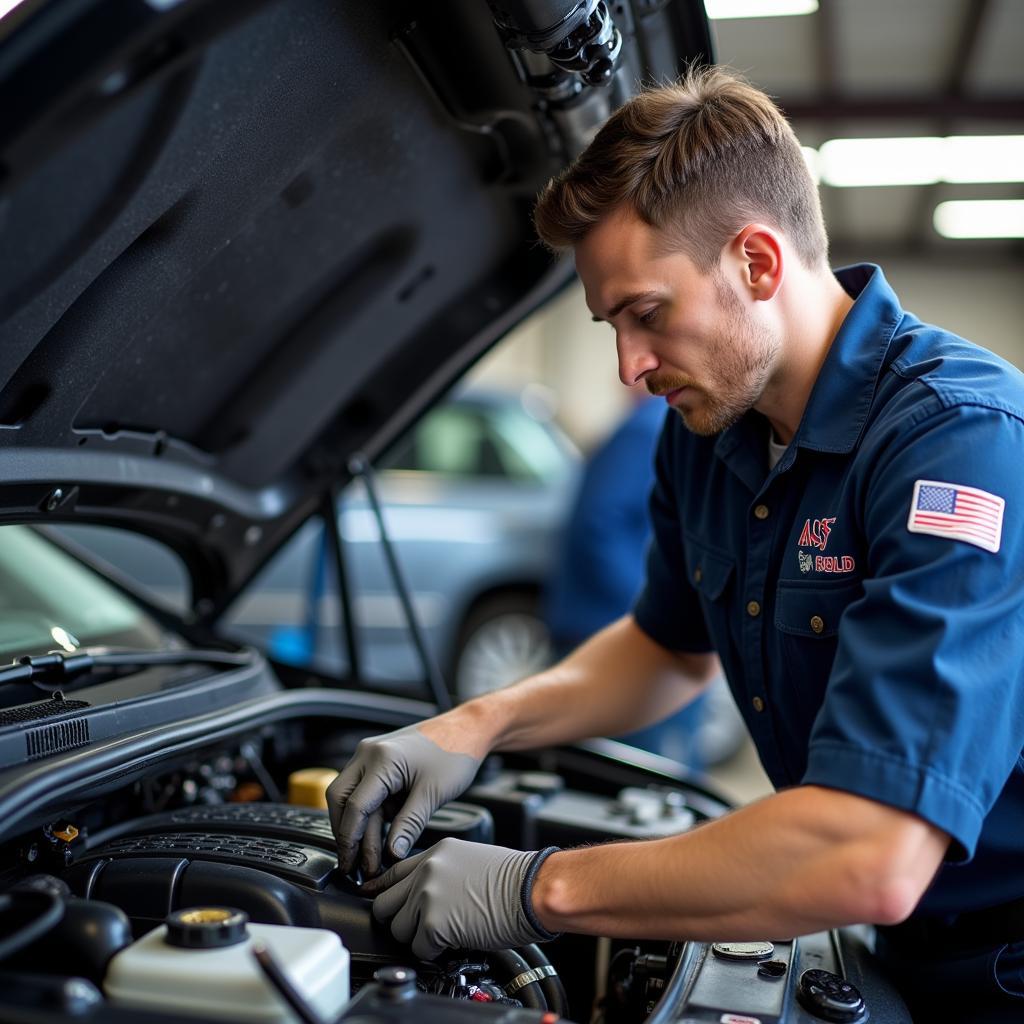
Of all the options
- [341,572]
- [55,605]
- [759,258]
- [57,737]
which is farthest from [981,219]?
[57,737]

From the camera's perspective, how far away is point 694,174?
122cm

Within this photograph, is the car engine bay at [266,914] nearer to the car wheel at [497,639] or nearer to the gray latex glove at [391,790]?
the gray latex glove at [391,790]

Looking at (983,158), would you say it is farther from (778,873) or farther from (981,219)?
(778,873)

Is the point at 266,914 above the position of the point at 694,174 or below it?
below

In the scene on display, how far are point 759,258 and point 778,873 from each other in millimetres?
653

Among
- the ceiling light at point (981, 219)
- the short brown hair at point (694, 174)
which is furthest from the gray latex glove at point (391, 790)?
the ceiling light at point (981, 219)

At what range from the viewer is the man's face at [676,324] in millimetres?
1228

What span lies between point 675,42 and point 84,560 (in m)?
1.29

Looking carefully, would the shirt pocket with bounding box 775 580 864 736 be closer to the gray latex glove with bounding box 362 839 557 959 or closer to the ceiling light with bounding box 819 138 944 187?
the gray latex glove with bounding box 362 839 557 959

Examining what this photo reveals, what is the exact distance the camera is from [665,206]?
1212mm

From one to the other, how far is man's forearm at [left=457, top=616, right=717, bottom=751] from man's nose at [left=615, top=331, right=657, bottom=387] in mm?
493

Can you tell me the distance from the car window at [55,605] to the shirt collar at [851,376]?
3.32 feet

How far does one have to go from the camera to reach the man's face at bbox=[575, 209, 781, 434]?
1228mm

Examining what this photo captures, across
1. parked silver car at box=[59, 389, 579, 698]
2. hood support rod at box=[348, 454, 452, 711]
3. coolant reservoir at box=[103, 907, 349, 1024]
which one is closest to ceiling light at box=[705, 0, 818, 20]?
parked silver car at box=[59, 389, 579, 698]
